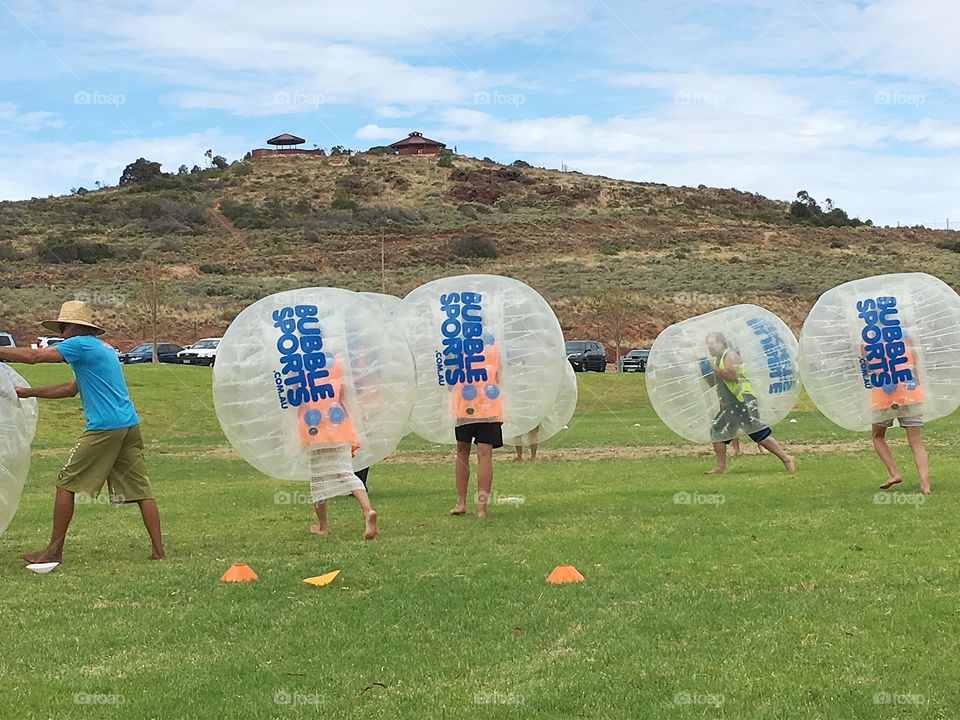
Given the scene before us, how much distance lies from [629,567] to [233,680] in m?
3.67

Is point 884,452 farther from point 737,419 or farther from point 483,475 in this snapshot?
point 483,475

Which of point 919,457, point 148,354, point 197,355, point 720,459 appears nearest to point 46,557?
point 919,457

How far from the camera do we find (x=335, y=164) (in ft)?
366

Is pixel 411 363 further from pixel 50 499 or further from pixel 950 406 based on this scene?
pixel 50 499

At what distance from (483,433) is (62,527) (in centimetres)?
428

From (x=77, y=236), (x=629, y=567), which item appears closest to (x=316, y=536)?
(x=629, y=567)
